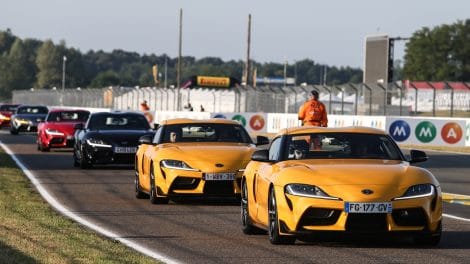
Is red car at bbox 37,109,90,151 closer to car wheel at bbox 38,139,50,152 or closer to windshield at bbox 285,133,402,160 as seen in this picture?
car wheel at bbox 38,139,50,152

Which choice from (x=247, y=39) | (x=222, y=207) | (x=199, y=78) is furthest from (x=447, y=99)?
(x=199, y=78)

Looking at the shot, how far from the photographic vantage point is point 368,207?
11.8 meters

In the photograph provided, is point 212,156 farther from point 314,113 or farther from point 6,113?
point 6,113

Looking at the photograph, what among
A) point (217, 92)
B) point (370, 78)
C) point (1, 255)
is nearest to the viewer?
point (1, 255)

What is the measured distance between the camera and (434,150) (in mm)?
43031

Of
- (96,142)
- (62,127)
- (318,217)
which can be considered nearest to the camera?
(318,217)

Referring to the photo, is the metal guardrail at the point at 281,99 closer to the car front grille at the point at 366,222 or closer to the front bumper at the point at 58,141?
the front bumper at the point at 58,141

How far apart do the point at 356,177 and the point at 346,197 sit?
338 mm

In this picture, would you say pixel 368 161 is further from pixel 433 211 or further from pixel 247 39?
pixel 247 39

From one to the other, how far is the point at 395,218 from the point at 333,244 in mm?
987

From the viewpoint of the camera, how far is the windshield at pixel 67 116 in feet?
121

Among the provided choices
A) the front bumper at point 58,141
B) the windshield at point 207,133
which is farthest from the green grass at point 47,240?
the front bumper at point 58,141

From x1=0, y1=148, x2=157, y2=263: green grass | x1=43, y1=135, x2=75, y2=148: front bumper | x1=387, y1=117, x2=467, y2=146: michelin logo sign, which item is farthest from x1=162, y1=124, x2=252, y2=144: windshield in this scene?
x1=387, y1=117, x2=467, y2=146: michelin logo sign

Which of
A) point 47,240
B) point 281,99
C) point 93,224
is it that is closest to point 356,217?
point 47,240
